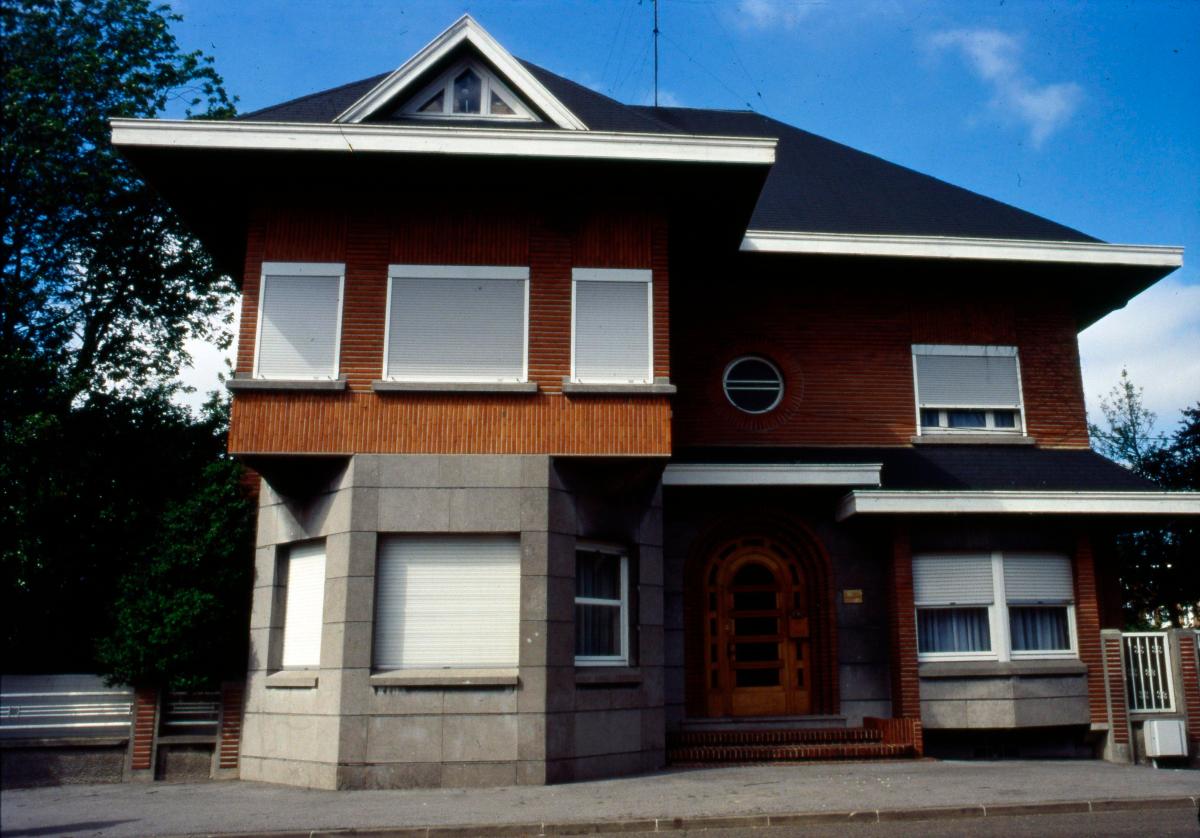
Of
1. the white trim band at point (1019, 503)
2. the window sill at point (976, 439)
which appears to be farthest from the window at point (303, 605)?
the window sill at point (976, 439)

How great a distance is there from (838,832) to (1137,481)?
8.90 meters

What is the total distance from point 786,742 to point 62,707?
9371mm

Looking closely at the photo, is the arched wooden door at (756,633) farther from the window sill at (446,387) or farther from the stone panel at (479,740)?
the window sill at (446,387)

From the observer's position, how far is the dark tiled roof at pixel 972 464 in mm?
15266

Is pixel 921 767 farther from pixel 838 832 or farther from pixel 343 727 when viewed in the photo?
pixel 343 727

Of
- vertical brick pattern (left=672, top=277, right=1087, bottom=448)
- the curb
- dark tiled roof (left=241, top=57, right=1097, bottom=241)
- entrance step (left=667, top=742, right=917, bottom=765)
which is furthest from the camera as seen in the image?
vertical brick pattern (left=672, top=277, right=1087, bottom=448)

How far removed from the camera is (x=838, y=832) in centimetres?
936

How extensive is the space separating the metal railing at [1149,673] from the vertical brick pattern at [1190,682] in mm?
158

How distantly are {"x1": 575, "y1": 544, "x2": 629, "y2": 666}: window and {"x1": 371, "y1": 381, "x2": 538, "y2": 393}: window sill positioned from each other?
2171mm

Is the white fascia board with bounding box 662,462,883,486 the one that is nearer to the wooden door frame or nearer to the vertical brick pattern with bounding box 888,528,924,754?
the vertical brick pattern with bounding box 888,528,924,754

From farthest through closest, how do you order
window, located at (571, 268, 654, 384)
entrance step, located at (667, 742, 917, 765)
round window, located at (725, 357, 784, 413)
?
round window, located at (725, 357, 784, 413) < entrance step, located at (667, 742, 917, 765) < window, located at (571, 268, 654, 384)

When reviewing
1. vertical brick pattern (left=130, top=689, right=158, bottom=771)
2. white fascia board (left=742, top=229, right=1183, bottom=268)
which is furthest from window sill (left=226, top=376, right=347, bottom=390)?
white fascia board (left=742, top=229, right=1183, bottom=268)

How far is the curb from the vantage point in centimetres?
930

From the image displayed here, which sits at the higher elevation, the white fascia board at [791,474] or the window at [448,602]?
the white fascia board at [791,474]
